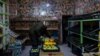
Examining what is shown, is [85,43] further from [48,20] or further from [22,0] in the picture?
[22,0]

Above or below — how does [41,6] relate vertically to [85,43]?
above

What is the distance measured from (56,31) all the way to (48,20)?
69 cm

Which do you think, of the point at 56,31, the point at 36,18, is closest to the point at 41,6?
the point at 36,18

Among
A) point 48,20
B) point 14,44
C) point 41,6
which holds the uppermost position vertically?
point 41,6

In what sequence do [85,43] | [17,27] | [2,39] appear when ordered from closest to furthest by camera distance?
[85,43], [2,39], [17,27]

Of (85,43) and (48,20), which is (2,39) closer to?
(85,43)

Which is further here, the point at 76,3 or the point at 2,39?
the point at 76,3

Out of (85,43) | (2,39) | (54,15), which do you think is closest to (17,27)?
(54,15)

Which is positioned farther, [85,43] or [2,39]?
[2,39]

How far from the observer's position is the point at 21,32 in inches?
377

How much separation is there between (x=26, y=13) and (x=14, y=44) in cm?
363

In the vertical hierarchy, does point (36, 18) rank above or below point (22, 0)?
below

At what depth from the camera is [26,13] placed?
31.3 feet

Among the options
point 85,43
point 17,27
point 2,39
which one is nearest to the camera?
point 85,43
